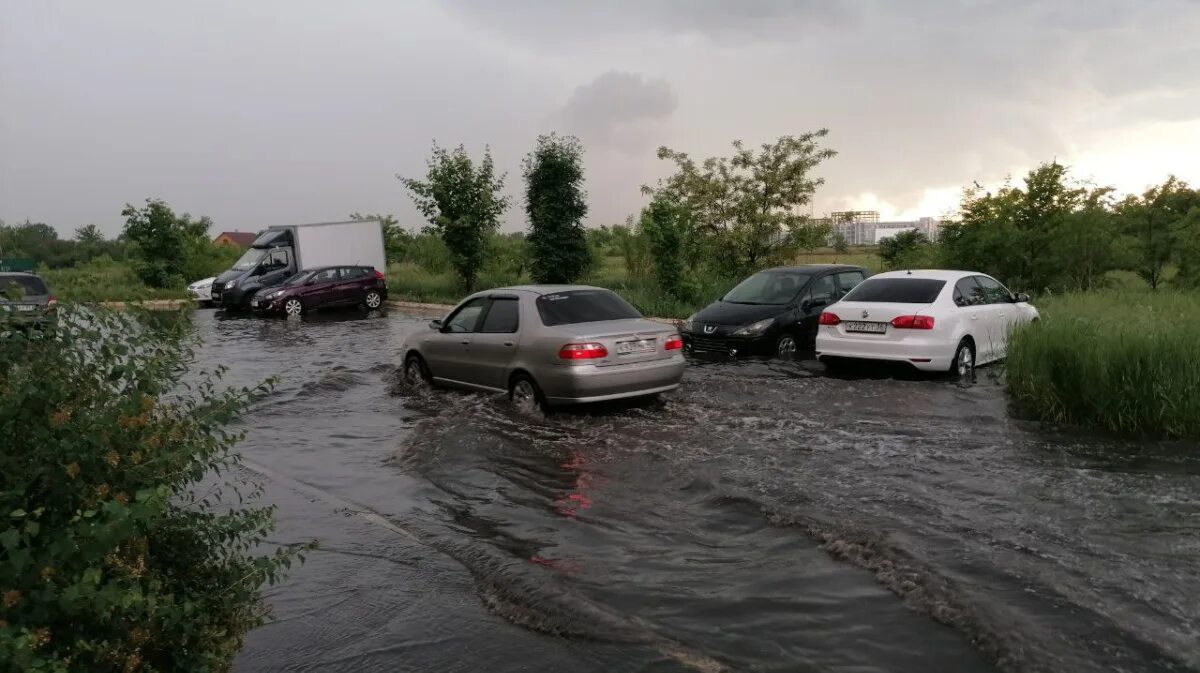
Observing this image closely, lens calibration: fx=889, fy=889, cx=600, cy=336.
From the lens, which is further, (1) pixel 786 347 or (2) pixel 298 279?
(2) pixel 298 279

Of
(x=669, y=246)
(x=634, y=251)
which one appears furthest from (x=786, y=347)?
(x=634, y=251)

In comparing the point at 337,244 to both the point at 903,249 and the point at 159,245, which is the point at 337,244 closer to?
the point at 159,245

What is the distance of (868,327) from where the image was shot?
1248 cm

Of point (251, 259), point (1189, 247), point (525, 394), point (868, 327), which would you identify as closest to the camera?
point (525, 394)

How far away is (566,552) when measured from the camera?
5977 millimetres

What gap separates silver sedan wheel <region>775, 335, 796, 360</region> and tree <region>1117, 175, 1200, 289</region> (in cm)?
1002

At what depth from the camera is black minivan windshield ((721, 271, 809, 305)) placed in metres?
15.4

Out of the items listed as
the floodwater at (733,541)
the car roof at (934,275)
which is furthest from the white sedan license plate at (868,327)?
the floodwater at (733,541)

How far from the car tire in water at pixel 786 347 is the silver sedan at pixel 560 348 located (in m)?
4.39

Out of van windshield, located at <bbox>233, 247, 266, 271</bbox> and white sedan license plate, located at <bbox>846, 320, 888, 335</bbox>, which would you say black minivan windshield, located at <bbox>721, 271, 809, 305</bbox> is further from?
van windshield, located at <bbox>233, 247, 266, 271</bbox>

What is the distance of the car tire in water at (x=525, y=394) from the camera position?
10320mm

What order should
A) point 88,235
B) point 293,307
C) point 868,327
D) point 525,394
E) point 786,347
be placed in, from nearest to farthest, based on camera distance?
point 525,394 → point 868,327 → point 786,347 → point 293,307 → point 88,235

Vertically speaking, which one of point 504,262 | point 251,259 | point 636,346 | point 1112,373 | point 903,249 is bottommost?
point 1112,373

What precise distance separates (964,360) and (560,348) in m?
6.01
